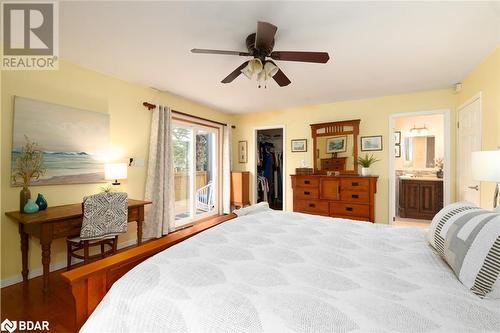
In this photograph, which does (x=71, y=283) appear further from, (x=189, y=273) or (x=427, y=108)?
(x=427, y=108)

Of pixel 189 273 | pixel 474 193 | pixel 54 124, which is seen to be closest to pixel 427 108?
pixel 474 193

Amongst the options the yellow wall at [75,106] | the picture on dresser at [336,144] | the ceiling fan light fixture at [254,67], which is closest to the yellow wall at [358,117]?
the picture on dresser at [336,144]

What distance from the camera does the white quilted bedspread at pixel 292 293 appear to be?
0.72 meters

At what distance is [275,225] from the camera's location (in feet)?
6.01

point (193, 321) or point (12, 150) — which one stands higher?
point (12, 150)

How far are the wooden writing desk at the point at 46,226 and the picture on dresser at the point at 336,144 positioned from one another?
4.03m

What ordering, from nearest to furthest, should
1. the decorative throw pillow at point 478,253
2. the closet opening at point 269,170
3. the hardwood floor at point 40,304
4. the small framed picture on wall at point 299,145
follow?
the decorative throw pillow at point 478,253
the hardwood floor at point 40,304
the small framed picture on wall at point 299,145
the closet opening at point 269,170

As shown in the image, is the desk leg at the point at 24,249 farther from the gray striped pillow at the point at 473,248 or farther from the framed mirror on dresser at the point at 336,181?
the framed mirror on dresser at the point at 336,181

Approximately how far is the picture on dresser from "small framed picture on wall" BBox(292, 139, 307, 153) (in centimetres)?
47

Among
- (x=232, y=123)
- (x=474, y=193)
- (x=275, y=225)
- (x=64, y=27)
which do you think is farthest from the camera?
(x=232, y=123)

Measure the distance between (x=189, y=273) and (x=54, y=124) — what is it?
265 cm

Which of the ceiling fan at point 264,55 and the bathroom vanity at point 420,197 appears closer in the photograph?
the ceiling fan at point 264,55

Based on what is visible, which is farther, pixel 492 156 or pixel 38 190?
pixel 38 190

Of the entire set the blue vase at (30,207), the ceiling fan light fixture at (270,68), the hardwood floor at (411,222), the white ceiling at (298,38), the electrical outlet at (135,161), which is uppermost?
the white ceiling at (298,38)
